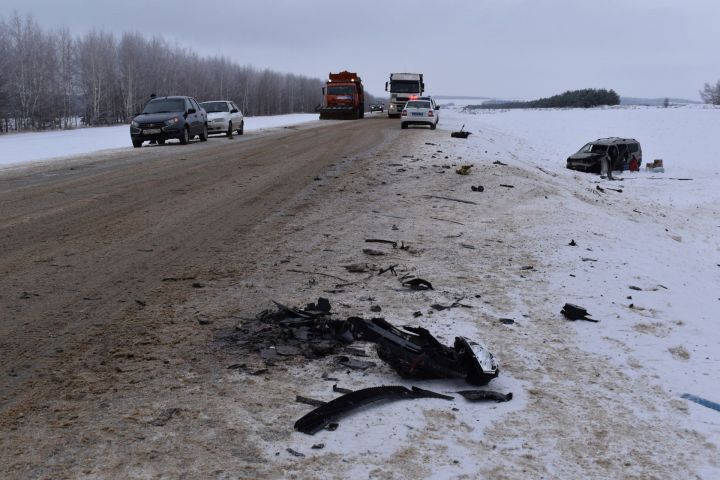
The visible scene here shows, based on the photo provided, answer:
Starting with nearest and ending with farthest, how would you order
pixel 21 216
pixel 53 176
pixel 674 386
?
pixel 674 386 < pixel 21 216 < pixel 53 176

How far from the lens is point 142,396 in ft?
11.2

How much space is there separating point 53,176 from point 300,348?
36.3 ft

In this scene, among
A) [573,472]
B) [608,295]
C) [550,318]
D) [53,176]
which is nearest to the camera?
[573,472]

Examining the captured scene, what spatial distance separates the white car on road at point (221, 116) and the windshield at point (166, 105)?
4068 mm

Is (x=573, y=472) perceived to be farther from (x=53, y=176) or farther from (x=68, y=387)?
(x=53, y=176)

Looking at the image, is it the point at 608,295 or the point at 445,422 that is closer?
the point at 445,422

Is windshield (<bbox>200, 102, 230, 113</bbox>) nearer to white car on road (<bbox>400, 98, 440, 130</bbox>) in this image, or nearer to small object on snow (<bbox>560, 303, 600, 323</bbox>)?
white car on road (<bbox>400, 98, 440, 130</bbox>)

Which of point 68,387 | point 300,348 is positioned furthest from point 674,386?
point 68,387

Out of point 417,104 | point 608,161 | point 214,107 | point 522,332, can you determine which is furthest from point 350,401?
point 417,104

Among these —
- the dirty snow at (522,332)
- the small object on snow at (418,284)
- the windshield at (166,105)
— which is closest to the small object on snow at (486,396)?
the dirty snow at (522,332)

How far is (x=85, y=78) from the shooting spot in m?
79.9

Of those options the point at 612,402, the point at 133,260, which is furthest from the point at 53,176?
the point at 612,402

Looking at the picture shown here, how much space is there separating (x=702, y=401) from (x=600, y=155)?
76.0ft

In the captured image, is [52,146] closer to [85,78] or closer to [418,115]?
[418,115]
